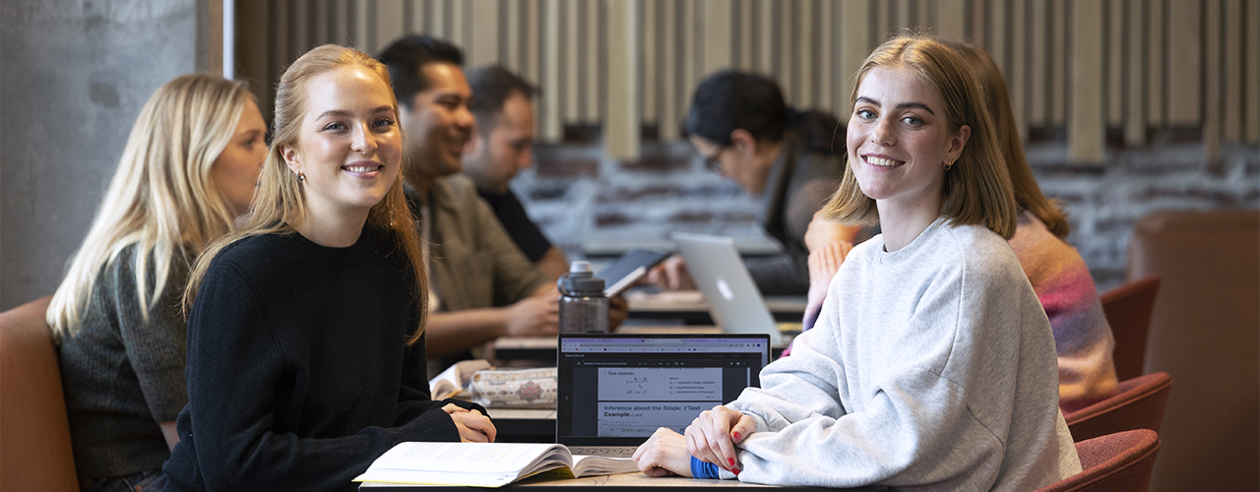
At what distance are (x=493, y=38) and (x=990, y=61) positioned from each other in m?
2.73

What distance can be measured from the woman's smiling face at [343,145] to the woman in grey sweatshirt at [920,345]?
593 mm

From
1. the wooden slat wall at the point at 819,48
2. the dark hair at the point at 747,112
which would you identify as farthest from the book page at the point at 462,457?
the wooden slat wall at the point at 819,48

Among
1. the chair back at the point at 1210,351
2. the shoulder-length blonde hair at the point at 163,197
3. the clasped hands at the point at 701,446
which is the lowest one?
the chair back at the point at 1210,351

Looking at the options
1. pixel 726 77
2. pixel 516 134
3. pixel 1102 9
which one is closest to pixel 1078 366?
pixel 726 77

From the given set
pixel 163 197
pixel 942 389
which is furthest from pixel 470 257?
pixel 942 389

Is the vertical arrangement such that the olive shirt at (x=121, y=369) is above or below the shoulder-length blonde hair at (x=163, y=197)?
below

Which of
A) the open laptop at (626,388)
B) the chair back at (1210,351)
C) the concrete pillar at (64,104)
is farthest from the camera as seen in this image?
the chair back at (1210,351)

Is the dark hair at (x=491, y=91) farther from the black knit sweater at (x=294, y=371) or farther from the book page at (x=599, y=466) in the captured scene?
the book page at (x=599, y=466)

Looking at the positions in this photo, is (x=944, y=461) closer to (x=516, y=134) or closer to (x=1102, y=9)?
(x=516, y=134)

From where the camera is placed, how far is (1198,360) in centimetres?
305

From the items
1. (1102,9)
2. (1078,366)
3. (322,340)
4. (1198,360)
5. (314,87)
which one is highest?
(1102,9)

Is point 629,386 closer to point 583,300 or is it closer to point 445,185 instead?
point 583,300

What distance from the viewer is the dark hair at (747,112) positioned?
341cm

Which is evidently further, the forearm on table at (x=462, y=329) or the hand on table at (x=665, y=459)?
the forearm on table at (x=462, y=329)
